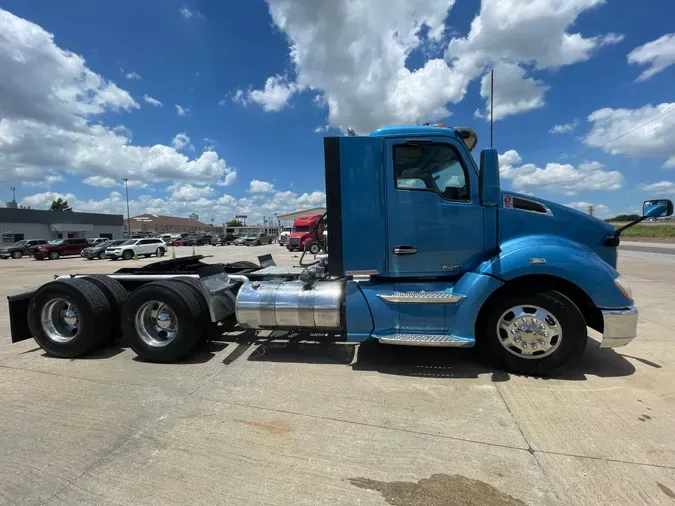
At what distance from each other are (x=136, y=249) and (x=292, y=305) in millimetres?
27310

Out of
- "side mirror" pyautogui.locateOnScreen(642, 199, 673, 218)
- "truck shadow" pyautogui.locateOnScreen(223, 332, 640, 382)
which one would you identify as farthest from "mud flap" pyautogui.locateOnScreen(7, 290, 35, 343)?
"side mirror" pyautogui.locateOnScreen(642, 199, 673, 218)

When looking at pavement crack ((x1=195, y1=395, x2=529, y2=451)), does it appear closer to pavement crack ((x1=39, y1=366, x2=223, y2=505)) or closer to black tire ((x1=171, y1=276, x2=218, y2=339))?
pavement crack ((x1=39, y1=366, x2=223, y2=505))

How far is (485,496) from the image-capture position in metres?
2.22

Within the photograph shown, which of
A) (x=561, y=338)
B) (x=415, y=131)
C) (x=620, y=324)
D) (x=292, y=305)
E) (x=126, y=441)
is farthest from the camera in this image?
(x=292, y=305)

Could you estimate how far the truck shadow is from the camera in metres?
4.08

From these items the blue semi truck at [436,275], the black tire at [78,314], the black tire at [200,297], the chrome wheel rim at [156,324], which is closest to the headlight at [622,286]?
the blue semi truck at [436,275]

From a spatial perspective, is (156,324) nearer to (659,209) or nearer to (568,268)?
(568,268)

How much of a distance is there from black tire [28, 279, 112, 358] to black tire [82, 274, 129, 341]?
6 centimetres

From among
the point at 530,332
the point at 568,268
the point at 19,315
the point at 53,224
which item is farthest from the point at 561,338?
the point at 53,224

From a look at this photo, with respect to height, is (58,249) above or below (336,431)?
above

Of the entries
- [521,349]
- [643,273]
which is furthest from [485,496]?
[643,273]

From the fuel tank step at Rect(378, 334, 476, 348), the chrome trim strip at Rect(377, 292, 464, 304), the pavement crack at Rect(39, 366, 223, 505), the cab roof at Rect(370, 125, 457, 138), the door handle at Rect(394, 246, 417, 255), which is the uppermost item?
the cab roof at Rect(370, 125, 457, 138)

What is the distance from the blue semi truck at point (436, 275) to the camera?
385 centimetres

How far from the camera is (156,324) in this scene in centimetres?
474
